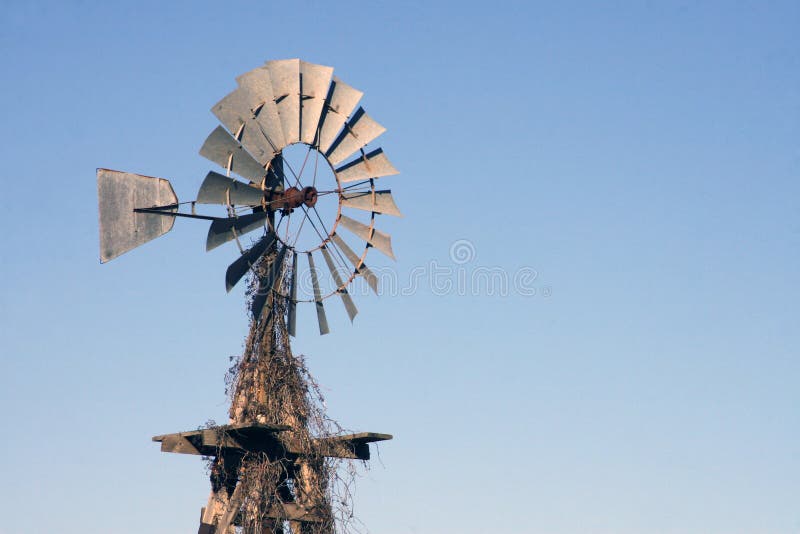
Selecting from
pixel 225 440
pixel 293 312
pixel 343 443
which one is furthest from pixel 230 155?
pixel 343 443

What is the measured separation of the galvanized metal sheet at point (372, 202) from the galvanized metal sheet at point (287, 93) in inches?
51.8

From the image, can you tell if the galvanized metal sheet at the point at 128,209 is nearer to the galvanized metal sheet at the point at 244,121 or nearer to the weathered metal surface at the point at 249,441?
the galvanized metal sheet at the point at 244,121

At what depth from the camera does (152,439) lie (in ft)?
59.4

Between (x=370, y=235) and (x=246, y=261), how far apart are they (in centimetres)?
216

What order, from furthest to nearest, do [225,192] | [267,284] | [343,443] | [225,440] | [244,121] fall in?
[267,284] < [343,443] < [244,121] < [225,192] < [225,440]

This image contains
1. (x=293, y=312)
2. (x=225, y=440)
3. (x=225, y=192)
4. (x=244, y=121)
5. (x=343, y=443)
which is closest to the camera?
(x=225, y=440)

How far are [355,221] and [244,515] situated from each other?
16.2 feet

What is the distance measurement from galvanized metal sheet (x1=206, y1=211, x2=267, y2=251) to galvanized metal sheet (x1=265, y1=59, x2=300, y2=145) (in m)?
1.31

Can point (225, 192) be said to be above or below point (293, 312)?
above

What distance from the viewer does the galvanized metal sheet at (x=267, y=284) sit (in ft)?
62.1

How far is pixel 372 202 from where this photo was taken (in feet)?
64.9

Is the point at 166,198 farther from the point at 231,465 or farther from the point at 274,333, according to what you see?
the point at 231,465

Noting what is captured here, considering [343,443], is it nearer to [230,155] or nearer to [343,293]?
[343,293]

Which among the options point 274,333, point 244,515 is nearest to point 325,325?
point 274,333
